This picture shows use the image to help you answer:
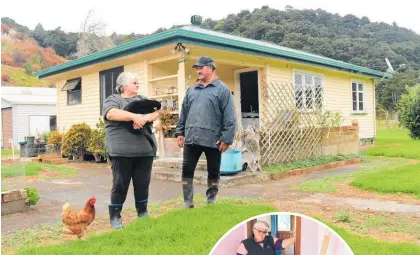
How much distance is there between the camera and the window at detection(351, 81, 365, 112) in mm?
16469

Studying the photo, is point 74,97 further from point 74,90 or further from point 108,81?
point 108,81

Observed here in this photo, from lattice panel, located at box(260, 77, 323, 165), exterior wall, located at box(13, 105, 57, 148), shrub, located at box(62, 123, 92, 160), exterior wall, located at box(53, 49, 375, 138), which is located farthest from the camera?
exterior wall, located at box(13, 105, 57, 148)

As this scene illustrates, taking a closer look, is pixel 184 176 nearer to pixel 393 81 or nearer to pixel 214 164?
pixel 214 164

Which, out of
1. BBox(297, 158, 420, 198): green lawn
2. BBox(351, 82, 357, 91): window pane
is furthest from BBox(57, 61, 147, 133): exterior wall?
BBox(351, 82, 357, 91): window pane

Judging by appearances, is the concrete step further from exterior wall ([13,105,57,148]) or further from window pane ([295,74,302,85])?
exterior wall ([13,105,57,148])

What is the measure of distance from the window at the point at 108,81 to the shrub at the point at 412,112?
13.0m

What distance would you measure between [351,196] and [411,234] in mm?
Result: 2195

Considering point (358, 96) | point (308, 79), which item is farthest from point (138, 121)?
point (358, 96)

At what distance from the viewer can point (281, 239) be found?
1524mm

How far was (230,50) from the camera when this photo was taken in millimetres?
9922

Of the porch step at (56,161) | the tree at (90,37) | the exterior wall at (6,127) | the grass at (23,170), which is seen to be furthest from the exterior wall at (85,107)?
the tree at (90,37)

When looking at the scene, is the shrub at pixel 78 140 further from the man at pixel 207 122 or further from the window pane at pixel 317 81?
the man at pixel 207 122

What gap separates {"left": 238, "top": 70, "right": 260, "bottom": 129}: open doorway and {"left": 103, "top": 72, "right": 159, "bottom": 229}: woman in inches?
338

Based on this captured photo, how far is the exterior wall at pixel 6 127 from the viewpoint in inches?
827
